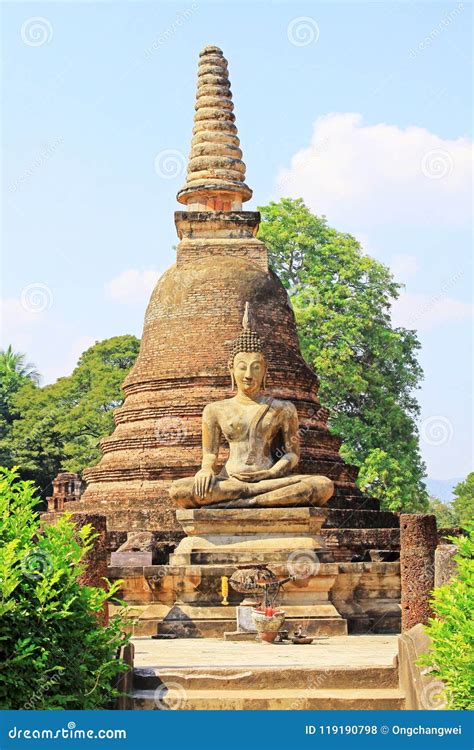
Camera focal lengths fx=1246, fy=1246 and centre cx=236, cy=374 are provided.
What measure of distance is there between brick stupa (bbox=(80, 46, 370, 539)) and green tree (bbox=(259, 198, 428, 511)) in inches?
382

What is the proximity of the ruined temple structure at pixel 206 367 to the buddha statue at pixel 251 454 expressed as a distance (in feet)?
12.6

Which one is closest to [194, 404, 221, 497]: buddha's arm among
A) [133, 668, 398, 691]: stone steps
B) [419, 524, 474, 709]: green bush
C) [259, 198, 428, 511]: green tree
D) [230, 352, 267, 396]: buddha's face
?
[230, 352, 267, 396]: buddha's face

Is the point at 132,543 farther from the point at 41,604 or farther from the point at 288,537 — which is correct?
the point at 41,604

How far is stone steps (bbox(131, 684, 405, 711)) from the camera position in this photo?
8.30m

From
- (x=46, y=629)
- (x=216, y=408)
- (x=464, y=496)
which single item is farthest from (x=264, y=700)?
(x=464, y=496)

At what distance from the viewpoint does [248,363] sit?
14.9 meters

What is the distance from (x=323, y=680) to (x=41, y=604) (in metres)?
2.65

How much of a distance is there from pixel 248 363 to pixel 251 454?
1.09m

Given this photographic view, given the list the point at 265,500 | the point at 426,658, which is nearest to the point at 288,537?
the point at 265,500

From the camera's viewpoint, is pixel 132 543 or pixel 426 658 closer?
pixel 426 658

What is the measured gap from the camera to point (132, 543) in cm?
1780

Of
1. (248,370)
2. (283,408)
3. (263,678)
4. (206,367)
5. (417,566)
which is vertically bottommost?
(263,678)

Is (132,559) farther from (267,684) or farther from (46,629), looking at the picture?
(46,629)
